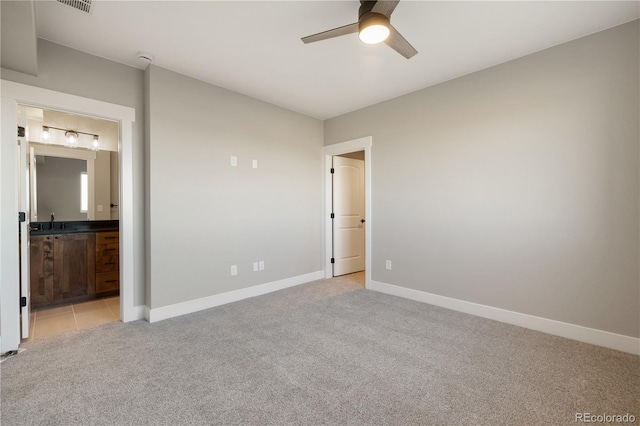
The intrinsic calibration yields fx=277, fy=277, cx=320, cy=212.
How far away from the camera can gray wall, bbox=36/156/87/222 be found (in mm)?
3855

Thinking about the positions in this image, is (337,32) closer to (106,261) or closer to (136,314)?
(136,314)

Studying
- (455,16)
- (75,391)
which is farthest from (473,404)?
(455,16)

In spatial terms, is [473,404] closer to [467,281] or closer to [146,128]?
[467,281]

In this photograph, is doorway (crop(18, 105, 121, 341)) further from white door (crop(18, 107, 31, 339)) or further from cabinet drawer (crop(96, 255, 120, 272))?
white door (crop(18, 107, 31, 339))

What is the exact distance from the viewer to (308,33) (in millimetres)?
2348

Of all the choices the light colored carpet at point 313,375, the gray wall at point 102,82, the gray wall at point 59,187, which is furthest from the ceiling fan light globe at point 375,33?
the gray wall at point 59,187

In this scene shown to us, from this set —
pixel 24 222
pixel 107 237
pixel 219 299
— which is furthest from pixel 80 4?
pixel 219 299

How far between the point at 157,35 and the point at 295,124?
2.15 m

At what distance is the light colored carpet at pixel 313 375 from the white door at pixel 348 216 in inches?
78.2

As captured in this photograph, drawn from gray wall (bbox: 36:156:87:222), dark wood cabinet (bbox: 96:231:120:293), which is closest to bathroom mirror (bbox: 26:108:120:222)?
gray wall (bbox: 36:156:87:222)

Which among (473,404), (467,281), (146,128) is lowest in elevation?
(473,404)

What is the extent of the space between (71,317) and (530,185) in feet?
Result: 16.3

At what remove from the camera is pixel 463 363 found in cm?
206

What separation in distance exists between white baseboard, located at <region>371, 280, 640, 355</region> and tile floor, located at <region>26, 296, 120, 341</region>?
11.5 ft
